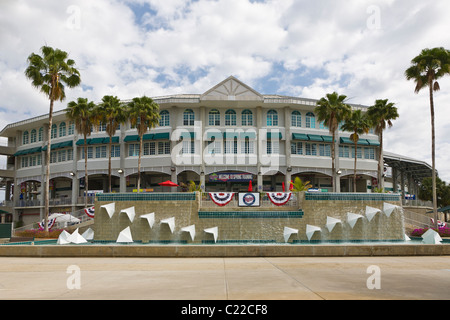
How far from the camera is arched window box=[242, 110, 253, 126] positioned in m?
46.0

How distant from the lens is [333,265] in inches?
433

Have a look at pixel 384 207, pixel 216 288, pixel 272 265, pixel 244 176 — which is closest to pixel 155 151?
pixel 244 176

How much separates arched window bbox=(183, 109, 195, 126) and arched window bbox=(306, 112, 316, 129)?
15276 millimetres

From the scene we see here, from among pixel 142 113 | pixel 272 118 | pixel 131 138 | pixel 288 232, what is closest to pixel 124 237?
pixel 288 232

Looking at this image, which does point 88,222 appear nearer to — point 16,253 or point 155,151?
point 155,151

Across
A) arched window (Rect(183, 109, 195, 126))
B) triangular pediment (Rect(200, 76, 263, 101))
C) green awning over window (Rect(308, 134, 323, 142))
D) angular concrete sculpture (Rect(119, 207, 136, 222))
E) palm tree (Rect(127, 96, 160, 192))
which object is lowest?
angular concrete sculpture (Rect(119, 207, 136, 222))

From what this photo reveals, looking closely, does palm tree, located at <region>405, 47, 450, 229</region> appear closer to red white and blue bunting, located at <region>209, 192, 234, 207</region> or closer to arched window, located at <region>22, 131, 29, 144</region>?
red white and blue bunting, located at <region>209, 192, 234, 207</region>

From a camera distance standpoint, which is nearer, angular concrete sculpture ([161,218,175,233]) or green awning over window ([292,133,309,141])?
angular concrete sculpture ([161,218,175,233])

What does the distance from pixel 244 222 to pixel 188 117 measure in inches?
978

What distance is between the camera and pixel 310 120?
4722 cm

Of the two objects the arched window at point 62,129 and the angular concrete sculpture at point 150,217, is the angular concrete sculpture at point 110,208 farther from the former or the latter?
the arched window at point 62,129

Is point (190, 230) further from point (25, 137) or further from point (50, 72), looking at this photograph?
point (25, 137)

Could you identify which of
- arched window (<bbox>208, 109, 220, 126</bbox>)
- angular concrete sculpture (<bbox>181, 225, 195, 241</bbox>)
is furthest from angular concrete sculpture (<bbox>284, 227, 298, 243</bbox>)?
arched window (<bbox>208, 109, 220, 126</bbox>)
